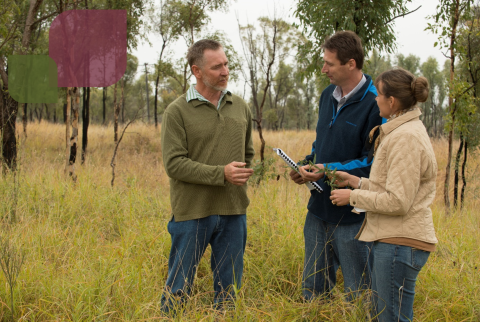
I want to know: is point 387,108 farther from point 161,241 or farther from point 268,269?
point 161,241

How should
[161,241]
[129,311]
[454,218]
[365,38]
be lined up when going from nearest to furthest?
[129,311] → [161,241] → [454,218] → [365,38]

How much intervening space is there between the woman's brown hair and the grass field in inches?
52.6

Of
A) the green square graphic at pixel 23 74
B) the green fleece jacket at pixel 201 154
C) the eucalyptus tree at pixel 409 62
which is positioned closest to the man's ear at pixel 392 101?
the green fleece jacket at pixel 201 154

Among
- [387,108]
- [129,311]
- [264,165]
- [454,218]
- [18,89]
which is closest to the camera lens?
[387,108]

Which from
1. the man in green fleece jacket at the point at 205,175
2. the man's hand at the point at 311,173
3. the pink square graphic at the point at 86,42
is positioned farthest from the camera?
the pink square graphic at the point at 86,42

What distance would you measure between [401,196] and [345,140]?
745 millimetres

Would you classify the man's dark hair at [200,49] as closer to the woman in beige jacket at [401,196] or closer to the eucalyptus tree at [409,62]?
the woman in beige jacket at [401,196]

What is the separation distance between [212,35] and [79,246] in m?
14.4

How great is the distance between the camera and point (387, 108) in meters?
2.03

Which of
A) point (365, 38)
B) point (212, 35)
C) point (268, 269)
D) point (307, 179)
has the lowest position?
point (268, 269)

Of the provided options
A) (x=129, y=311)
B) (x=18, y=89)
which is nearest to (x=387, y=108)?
(x=129, y=311)

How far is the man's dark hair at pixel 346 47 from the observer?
247cm

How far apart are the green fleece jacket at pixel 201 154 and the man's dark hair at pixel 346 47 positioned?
0.82 metres

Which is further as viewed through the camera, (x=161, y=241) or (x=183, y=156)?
(x=161, y=241)
